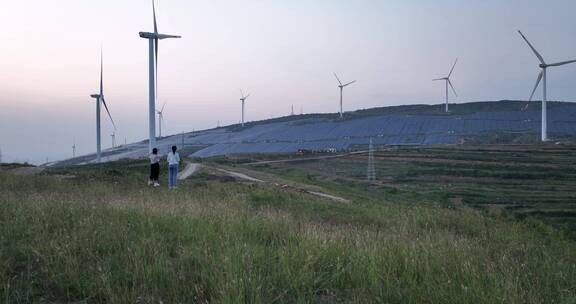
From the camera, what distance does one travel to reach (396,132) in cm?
8412

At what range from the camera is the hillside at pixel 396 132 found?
256ft

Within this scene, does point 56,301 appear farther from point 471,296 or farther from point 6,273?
point 471,296

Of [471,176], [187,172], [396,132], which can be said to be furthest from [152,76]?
[396,132]

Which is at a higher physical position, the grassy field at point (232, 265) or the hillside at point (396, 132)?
the hillside at point (396, 132)

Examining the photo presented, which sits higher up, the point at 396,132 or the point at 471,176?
the point at 396,132

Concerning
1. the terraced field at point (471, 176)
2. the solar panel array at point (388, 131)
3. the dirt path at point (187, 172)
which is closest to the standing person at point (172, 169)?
the dirt path at point (187, 172)

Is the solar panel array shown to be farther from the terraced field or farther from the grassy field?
the grassy field

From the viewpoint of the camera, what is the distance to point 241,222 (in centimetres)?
895

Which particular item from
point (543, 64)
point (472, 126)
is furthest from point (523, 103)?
point (543, 64)

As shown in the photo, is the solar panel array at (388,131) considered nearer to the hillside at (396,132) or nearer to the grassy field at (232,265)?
the hillside at (396,132)

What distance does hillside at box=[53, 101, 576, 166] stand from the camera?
77.9m

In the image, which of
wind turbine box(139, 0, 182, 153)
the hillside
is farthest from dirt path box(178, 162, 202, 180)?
the hillside

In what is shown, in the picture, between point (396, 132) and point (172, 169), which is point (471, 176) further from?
point (396, 132)

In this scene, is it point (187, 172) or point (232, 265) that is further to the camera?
point (187, 172)
